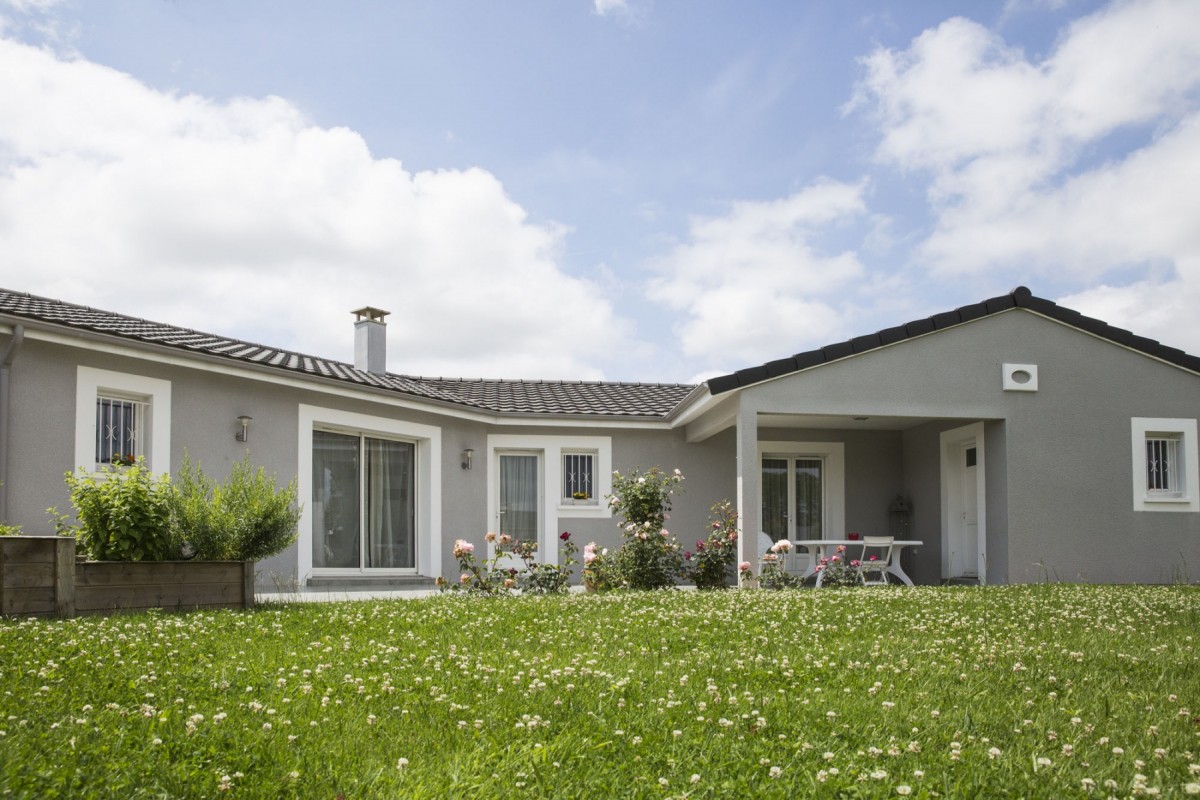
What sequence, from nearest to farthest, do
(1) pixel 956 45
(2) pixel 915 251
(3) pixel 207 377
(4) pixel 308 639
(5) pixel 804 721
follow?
(5) pixel 804 721 → (4) pixel 308 639 → (3) pixel 207 377 → (1) pixel 956 45 → (2) pixel 915 251

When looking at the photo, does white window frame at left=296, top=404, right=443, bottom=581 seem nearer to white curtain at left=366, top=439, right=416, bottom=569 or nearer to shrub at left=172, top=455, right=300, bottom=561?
white curtain at left=366, top=439, right=416, bottom=569

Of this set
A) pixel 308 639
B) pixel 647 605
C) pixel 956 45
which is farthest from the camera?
pixel 956 45

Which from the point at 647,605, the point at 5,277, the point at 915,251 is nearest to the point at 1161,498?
the point at 915,251

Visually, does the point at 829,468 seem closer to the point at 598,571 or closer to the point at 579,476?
the point at 579,476

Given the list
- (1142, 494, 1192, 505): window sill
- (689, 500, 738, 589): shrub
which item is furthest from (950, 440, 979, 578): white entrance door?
(689, 500, 738, 589): shrub

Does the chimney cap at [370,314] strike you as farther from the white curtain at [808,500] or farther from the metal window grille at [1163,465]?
the metal window grille at [1163,465]

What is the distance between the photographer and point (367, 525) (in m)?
14.0

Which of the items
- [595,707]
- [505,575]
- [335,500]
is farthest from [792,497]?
[595,707]

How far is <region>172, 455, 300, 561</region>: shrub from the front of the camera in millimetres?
9531

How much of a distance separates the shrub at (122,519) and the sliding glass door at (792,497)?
10497 millimetres

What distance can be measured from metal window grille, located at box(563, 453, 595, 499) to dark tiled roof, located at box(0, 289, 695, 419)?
0.82m

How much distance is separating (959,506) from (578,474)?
6026 millimetres

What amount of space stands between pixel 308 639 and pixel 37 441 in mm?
4542

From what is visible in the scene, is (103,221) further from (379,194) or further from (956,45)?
(956,45)
